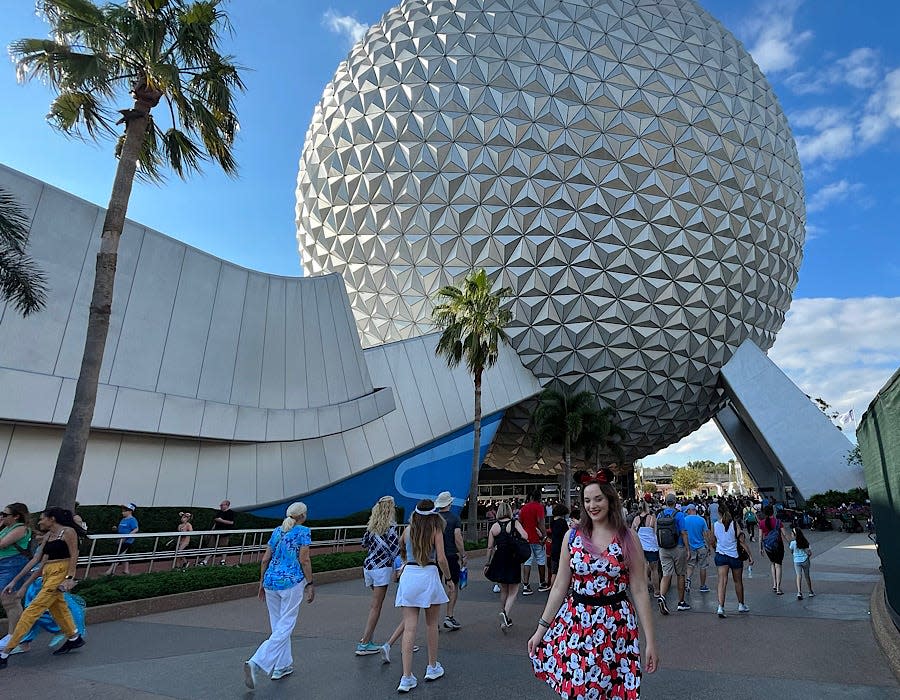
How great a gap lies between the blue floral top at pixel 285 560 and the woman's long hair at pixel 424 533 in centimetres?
98

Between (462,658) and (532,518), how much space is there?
4.58 m

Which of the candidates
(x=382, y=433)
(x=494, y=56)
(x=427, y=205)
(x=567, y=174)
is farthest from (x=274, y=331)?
(x=494, y=56)

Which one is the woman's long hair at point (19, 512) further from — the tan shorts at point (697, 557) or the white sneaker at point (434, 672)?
the tan shorts at point (697, 557)

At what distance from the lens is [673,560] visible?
853 centimetres

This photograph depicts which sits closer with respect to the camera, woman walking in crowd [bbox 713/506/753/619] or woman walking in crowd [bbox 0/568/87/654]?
woman walking in crowd [bbox 0/568/87/654]

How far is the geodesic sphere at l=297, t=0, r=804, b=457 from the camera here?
2603cm

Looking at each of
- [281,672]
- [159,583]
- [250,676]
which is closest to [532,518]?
[281,672]

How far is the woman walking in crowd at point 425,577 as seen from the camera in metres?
4.88

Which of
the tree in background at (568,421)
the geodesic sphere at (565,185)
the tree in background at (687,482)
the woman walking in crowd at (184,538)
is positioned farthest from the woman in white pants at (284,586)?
the tree in background at (687,482)

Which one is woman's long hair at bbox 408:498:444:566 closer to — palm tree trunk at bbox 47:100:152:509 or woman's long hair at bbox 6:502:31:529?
woman's long hair at bbox 6:502:31:529

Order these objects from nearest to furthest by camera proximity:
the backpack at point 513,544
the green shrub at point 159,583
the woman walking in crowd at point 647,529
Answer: the backpack at point 513,544, the green shrub at point 159,583, the woman walking in crowd at point 647,529

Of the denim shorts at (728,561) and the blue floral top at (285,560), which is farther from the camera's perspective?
the denim shorts at (728,561)

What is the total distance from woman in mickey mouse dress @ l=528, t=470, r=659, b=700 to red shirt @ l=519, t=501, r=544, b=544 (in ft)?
22.7

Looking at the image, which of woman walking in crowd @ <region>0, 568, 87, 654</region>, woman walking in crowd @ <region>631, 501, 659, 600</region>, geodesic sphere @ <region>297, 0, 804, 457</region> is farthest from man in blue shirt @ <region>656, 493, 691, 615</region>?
geodesic sphere @ <region>297, 0, 804, 457</region>
